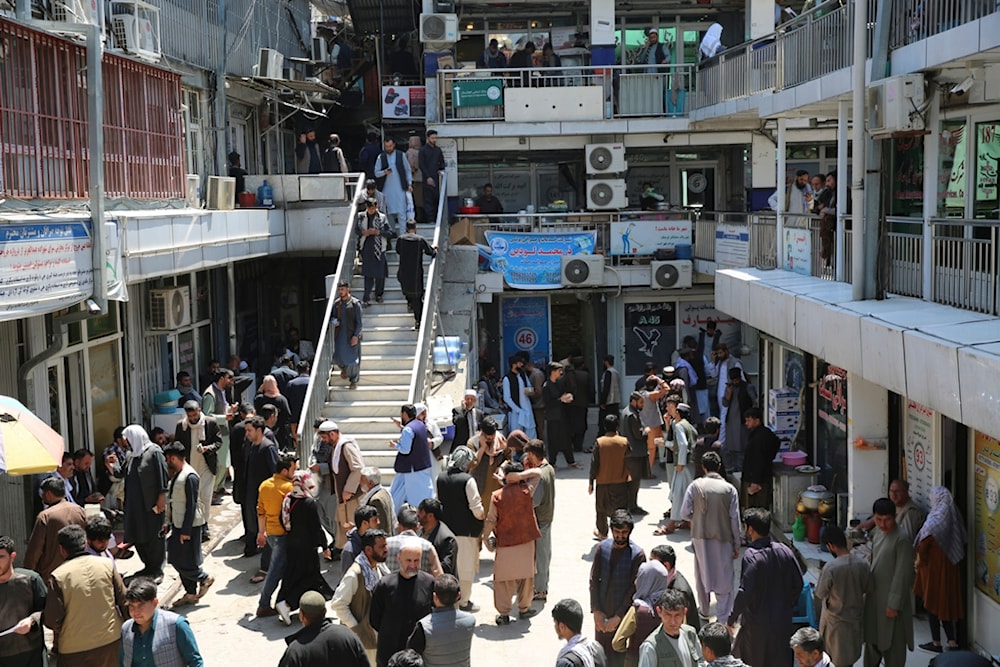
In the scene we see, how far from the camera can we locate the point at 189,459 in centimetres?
1390

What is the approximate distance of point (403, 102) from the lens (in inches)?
973

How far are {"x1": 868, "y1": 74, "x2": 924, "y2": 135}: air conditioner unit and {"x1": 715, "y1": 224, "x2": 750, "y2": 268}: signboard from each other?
23.2 feet

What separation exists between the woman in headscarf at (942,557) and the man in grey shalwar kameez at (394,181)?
12299 millimetres

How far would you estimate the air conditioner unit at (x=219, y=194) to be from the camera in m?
18.6

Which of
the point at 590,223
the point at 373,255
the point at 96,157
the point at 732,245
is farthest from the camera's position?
the point at 590,223

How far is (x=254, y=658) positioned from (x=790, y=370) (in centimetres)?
835

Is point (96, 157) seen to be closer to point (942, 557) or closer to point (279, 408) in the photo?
point (279, 408)

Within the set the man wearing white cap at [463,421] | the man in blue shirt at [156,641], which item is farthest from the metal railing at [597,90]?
the man in blue shirt at [156,641]

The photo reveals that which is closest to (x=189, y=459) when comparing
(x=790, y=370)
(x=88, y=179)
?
(x=88, y=179)

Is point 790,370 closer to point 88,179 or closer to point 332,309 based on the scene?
point 332,309

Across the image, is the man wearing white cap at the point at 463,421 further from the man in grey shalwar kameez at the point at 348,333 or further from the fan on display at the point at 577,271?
the fan on display at the point at 577,271

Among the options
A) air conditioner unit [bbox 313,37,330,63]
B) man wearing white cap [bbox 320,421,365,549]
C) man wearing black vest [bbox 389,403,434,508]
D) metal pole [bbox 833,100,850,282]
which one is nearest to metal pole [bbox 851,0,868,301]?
metal pole [bbox 833,100,850,282]

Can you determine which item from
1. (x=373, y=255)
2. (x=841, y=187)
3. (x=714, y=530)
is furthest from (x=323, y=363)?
(x=841, y=187)

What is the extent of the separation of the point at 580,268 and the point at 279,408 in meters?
9.17
